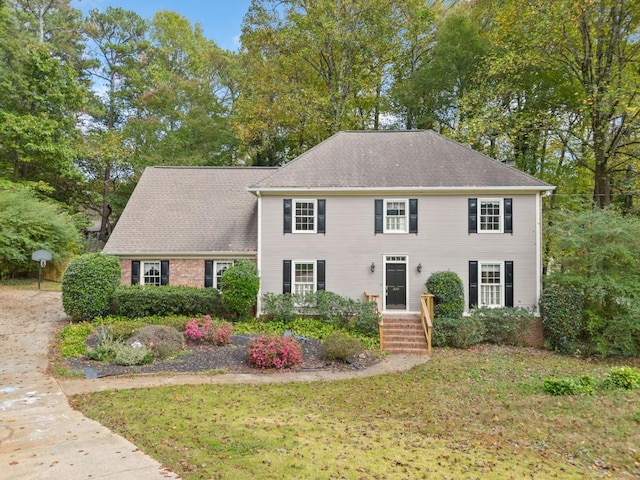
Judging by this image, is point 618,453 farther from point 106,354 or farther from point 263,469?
point 106,354

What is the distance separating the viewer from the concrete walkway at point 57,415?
4938 mm

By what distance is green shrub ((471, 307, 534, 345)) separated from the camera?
45.6 feet

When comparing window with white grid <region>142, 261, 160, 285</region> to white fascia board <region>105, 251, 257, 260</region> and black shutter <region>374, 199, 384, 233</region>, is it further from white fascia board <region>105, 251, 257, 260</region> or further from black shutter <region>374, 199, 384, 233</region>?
black shutter <region>374, 199, 384, 233</region>

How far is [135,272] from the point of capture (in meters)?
15.2

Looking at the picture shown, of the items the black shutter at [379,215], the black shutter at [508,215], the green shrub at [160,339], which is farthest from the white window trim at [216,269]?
the black shutter at [508,215]

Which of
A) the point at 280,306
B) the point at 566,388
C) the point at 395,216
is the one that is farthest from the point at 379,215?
the point at 566,388

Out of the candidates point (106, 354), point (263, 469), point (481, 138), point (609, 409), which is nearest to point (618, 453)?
point (609, 409)

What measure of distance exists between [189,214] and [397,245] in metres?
8.53

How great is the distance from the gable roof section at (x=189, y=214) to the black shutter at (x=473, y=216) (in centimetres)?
811

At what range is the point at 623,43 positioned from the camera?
17.0 m

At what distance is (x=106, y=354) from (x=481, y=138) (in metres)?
18.8

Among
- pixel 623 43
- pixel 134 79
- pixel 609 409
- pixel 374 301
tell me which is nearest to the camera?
pixel 609 409

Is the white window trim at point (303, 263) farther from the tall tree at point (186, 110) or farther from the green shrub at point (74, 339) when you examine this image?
the tall tree at point (186, 110)

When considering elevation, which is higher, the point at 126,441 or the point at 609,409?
the point at 126,441
